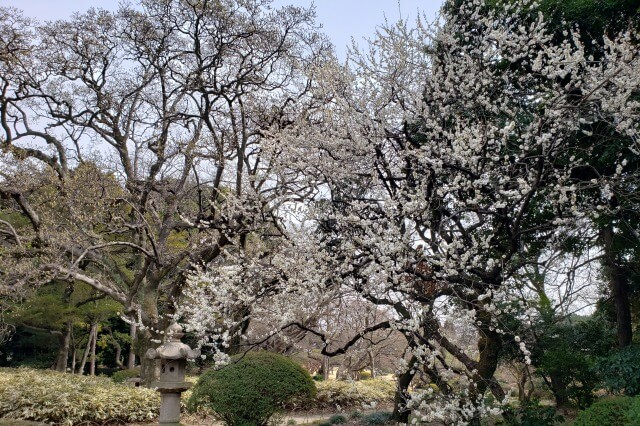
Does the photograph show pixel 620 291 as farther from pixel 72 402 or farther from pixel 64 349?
Result: pixel 64 349

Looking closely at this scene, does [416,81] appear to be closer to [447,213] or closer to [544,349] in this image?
[447,213]

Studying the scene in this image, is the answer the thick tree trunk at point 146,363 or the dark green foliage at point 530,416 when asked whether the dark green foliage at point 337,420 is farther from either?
the dark green foliage at point 530,416

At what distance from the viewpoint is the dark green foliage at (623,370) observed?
5.69m

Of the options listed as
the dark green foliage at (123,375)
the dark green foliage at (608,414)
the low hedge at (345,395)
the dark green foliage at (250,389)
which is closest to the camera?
the dark green foliage at (608,414)

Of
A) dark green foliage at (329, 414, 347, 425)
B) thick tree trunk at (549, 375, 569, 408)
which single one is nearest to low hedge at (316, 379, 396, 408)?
dark green foliage at (329, 414, 347, 425)

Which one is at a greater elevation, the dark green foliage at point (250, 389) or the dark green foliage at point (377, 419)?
the dark green foliage at point (250, 389)

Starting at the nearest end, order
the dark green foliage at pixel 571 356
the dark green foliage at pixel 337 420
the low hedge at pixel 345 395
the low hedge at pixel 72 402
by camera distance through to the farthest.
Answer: the dark green foliage at pixel 571 356
the low hedge at pixel 72 402
the dark green foliage at pixel 337 420
the low hedge at pixel 345 395

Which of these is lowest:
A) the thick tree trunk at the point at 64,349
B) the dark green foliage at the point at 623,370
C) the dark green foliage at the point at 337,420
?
the dark green foliage at the point at 337,420

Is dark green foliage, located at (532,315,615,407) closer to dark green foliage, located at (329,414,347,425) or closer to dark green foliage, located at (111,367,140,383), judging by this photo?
dark green foliage, located at (329,414,347,425)

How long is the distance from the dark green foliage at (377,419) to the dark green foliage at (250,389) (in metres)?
2.11

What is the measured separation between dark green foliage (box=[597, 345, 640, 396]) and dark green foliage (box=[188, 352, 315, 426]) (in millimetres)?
4331

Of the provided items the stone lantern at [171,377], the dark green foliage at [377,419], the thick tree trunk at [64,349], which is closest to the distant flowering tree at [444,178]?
the stone lantern at [171,377]

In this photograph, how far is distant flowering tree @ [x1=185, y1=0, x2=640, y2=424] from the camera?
468cm

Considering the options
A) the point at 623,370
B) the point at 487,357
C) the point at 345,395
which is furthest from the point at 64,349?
the point at 623,370
